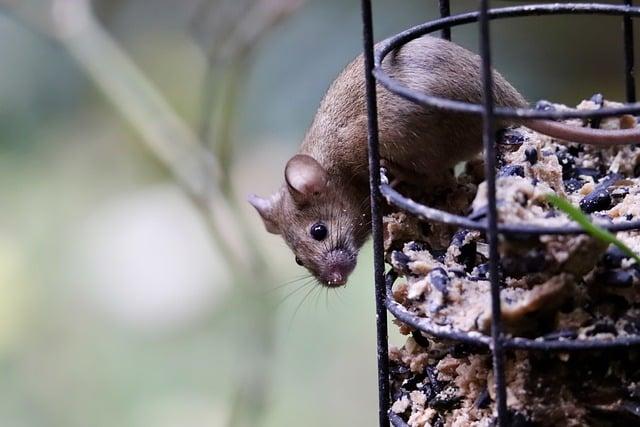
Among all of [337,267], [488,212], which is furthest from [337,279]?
[488,212]

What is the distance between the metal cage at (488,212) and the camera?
1262mm

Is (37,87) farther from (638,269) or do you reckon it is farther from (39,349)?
(638,269)

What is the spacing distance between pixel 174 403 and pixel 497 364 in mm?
3045

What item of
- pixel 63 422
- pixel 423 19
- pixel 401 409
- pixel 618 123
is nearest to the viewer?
pixel 401 409

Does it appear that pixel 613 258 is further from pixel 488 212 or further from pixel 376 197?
pixel 376 197

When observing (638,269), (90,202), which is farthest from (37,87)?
(638,269)

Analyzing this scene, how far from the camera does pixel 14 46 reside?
16.7 feet

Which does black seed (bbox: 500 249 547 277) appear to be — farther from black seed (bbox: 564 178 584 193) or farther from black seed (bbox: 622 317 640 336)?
black seed (bbox: 564 178 584 193)

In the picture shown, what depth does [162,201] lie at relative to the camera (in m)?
4.80

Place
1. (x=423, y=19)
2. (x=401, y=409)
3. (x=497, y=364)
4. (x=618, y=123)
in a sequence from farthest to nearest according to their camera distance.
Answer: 1. (x=423, y=19)
2. (x=618, y=123)
3. (x=401, y=409)
4. (x=497, y=364)

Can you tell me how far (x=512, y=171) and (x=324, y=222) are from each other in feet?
2.71

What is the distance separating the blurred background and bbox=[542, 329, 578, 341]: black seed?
217 cm

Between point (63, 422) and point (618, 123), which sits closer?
point (618, 123)

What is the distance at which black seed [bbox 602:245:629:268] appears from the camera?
1.43m
